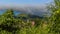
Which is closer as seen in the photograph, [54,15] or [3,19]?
[54,15]

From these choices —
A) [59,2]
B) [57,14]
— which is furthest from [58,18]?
[59,2]

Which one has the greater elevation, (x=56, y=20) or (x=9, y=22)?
(x=56, y=20)

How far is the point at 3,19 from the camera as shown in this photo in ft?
34.2

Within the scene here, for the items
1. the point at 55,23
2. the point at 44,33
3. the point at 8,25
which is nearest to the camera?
the point at 55,23

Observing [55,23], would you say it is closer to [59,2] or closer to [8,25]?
[59,2]

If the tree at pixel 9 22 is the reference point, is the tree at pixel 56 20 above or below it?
above

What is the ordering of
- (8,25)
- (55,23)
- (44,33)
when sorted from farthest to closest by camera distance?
Result: (8,25) < (44,33) < (55,23)

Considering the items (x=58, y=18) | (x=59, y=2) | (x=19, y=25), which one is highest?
(x=59, y=2)

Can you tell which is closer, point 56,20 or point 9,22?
point 56,20

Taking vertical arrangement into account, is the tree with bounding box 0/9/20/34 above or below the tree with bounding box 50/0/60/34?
below

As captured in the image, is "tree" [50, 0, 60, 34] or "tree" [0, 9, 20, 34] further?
"tree" [0, 9, 20, 34]

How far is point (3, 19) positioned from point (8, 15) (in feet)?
1.55

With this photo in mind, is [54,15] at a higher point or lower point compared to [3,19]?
higher

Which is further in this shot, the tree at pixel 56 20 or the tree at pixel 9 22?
the tree at pixel 9 22
